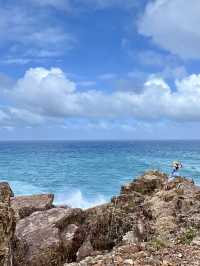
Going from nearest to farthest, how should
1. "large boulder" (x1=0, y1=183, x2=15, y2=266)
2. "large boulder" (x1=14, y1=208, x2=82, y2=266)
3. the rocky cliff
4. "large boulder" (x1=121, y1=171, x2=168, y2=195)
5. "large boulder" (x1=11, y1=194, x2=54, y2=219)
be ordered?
1. "large boulder" (x1=0, y1=183, x2=15, y2=266)
2. the rocky cliff
3. "large boulder" (x1=14, y1=208, x2=82, y2=266)
4. "large boulder" (x1=11, y1=194, x2=54, y2=219)
5. "large boulder" (x1=121, y1=171, x2=168, y2=195)

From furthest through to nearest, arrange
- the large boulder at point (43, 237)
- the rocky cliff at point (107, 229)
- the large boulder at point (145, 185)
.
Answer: the large boulder at point (145, 185) < the large boulder at point (43, 237) < the rocky cliff at point (107, 229)

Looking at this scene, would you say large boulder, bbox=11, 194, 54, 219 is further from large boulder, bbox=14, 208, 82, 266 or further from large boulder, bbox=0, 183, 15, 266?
large boulder, bbox=0, 183, 15, 266

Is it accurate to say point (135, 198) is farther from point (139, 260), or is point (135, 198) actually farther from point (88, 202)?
point (88, 202)

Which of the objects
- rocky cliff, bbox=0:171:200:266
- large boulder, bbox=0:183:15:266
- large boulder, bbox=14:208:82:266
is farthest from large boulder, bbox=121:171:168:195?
large boulder, bbox=0:183:15:266

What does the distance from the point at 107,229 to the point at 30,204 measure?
5788mm

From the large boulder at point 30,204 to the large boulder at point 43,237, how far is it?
4.77 feet

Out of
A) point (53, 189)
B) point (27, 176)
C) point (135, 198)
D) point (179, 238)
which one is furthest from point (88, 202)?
point (179, 238)

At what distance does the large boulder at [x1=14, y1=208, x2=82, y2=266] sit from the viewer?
702 inches

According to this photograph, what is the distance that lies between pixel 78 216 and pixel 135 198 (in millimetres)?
2931

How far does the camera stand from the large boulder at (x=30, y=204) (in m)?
22.4

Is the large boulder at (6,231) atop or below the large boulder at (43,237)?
atop

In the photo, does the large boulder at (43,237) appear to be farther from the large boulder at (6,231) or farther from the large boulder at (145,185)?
the large boulder at (6,231)

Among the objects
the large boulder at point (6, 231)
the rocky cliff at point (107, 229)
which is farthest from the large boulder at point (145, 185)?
the large boulder at point (6, 231)

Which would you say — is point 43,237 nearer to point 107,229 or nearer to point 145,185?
point 107,229
